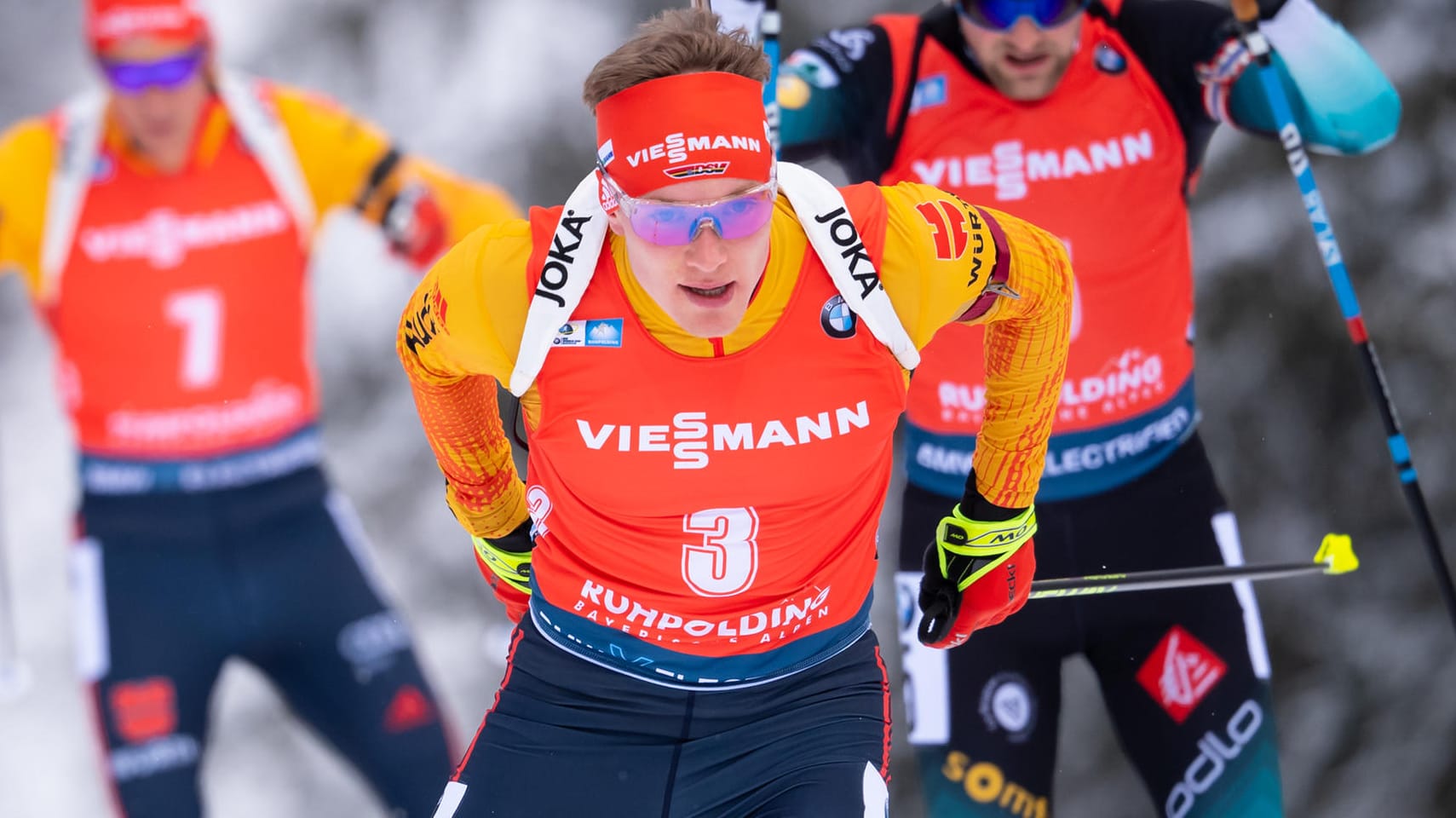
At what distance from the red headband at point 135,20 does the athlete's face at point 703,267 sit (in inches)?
76.7

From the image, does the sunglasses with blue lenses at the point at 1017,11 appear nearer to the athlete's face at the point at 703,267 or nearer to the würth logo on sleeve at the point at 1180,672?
the athlete's face at the point at 703,267

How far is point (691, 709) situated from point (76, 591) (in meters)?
2.10

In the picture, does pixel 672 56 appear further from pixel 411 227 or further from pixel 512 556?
pixel 411 227

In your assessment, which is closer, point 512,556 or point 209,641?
point 512,556

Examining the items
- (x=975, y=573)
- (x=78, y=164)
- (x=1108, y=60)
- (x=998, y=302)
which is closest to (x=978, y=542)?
(x=975, y=573)

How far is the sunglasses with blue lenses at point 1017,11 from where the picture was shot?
10.5 ft

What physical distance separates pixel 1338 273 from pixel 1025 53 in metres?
1.03

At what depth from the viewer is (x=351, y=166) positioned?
398cm

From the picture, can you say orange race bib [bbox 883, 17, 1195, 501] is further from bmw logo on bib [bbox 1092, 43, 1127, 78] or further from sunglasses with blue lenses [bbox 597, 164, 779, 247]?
sunglasses with blue lenses [bbox 597, 164, 779, 247]

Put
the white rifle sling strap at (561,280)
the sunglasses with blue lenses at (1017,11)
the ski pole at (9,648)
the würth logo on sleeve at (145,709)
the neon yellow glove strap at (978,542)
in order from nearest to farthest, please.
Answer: the white rifle sling strap at (561,280) < the neon yellow glove strap at (978,542) < the sunglasses with blue lenses at (1017,11) < the würth logo on sleeve at (145,709) < the ski pole at (9,648)

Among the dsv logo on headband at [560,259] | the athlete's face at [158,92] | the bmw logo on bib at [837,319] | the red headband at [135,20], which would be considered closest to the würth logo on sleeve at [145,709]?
the athlete's face at [158,92]

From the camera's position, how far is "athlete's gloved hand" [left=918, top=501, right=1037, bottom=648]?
2906mm

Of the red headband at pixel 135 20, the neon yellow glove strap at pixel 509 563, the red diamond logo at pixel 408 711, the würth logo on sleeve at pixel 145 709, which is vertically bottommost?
the red diamond logo at pixel 408 711

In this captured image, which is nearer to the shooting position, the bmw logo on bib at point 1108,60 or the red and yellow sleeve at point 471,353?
the red and yellow sleeve at point 471,353
